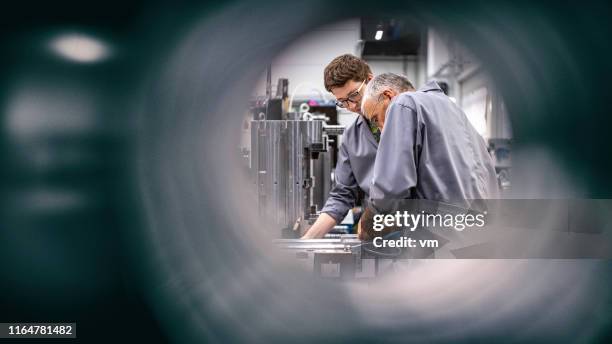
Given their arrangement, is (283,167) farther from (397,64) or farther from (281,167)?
(397,64)

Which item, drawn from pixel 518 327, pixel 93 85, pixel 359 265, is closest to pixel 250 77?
pixel 93 85

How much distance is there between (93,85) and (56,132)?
0.39ft

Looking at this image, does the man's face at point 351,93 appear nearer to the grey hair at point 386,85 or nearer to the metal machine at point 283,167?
the metal machine at point 283,167

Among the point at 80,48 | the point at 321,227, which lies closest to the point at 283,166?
the point at 321,227

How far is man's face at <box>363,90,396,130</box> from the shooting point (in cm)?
154

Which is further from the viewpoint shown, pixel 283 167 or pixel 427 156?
pixel 283 167

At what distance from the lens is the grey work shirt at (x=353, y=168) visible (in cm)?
185

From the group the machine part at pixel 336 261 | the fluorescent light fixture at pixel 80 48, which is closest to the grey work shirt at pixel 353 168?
the machine part at pixel 336 261

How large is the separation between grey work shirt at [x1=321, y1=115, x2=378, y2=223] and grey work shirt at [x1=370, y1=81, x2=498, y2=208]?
57 cm

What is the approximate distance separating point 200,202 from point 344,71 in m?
1.06

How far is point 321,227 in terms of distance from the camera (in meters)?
1.79

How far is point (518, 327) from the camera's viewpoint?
953 millimetres

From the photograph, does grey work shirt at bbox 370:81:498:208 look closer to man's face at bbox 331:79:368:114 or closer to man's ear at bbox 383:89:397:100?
man's ear at bbox 383:89:397:100

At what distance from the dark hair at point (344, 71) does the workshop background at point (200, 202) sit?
2.68ft
